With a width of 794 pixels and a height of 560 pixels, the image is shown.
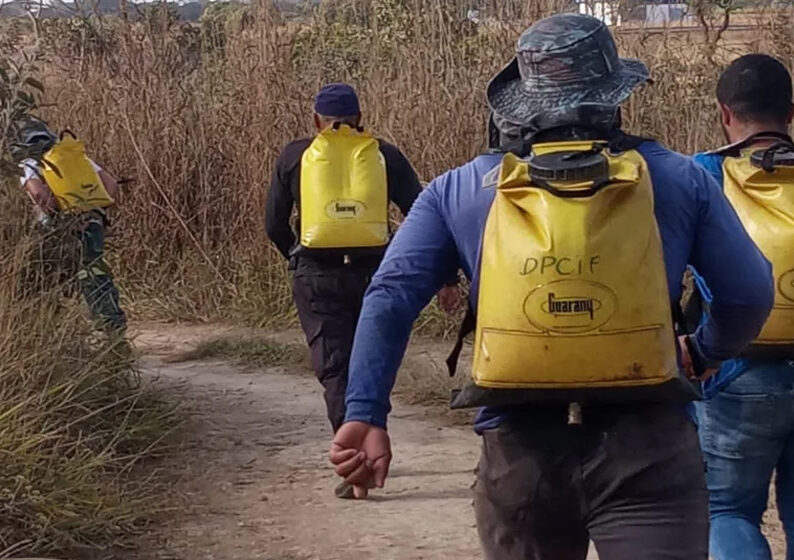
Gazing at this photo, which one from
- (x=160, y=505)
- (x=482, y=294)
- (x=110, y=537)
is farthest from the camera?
(x=160, y=505)

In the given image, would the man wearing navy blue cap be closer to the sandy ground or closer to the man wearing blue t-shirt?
the sandy ground

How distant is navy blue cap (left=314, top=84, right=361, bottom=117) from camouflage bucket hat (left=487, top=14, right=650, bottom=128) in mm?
3244

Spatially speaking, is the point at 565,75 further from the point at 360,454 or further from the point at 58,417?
the point at 58,417

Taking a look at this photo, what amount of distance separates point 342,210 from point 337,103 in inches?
20.5

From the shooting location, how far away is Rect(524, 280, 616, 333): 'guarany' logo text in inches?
95.3

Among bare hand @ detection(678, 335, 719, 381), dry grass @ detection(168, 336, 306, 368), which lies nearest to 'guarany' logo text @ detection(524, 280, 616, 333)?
bare hand @ detection(678, 335, 719, 381)

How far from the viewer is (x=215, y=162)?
35.1ft

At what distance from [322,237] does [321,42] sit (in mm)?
5075

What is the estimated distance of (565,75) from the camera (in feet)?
8.86

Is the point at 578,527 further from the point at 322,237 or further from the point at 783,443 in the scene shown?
the point at 322,237

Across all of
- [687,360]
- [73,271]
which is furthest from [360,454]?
[73,271]

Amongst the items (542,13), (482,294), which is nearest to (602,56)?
(482,294)

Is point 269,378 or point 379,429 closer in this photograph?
point 379,429

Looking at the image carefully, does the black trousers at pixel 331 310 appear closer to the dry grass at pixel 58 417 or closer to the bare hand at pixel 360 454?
the dry grass at pixel 58 417
